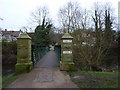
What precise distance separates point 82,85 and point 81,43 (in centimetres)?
1124

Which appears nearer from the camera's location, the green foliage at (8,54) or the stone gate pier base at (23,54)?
the stone gate pier base at (23,54)

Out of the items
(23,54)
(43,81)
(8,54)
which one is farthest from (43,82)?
(8,54)

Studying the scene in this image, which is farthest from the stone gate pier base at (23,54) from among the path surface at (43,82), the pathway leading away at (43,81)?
the path surface at (43,82)

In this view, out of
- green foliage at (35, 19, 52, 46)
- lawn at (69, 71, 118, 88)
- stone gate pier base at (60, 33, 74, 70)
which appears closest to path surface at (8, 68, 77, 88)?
lawn at (69, 71, 118, 88)

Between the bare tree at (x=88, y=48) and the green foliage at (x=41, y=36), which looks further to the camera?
the green foliage at (x=41, y=36)

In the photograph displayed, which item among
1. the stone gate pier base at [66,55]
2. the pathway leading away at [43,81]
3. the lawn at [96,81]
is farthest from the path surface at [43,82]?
the stone gate pier base at [66,55]

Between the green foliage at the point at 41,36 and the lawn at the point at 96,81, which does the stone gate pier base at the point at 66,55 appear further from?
the green foliage at the point at 41,36

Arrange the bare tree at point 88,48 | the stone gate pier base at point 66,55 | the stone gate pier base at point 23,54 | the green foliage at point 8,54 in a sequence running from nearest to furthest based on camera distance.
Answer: the stone gate pier base at point 23,54 → the stone gate pier base at point 66,55 → the bare tree at point 88,48 → the green foliage at point 8,54

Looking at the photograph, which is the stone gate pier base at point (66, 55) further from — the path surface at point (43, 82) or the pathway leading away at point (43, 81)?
the path surface at point (43, 82)

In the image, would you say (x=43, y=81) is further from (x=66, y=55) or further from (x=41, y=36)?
(x=41, y=36)

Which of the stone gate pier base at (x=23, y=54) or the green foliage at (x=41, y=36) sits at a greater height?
the green foliage at (x=41, y=36)

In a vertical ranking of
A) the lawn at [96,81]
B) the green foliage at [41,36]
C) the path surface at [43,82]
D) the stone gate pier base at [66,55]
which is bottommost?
the path surface at [43,82]

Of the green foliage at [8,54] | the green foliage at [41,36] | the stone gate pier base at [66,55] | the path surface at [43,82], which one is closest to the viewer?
the path surface at [43,82]

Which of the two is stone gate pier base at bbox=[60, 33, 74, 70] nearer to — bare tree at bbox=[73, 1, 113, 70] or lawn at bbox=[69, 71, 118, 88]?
lawn at bbox=[69, 71, 118, 88]
